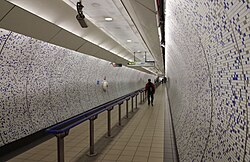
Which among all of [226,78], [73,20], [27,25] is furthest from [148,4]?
[226,78]

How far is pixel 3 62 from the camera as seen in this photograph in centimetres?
441

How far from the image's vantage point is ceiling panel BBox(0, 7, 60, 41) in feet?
13.8

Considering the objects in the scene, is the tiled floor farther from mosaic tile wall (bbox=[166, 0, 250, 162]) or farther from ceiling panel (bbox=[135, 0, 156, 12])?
ceiling panel (bbox=[135, 0, 156, 12])

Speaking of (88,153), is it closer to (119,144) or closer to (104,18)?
(119,144)

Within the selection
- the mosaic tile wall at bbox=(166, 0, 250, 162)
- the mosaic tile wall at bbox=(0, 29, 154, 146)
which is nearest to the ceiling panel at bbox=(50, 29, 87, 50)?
the mosaic tile wall at bbox=(0, 29, 154, 146)

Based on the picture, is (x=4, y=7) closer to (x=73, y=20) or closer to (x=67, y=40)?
→ (x=73, y=20)

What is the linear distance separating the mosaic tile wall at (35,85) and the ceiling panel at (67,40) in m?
0.20

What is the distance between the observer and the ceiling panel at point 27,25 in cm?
421

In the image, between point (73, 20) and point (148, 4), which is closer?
point (148, 4)

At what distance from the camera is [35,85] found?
18.2 ft

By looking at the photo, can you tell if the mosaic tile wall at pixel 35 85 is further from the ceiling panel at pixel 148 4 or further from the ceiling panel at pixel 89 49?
the ceiling panel at pixel 148 4

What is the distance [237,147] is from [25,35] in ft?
17.5

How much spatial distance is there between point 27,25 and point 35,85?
66.0 inches

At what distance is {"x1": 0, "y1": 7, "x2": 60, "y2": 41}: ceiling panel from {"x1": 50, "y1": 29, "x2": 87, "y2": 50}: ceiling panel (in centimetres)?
28
